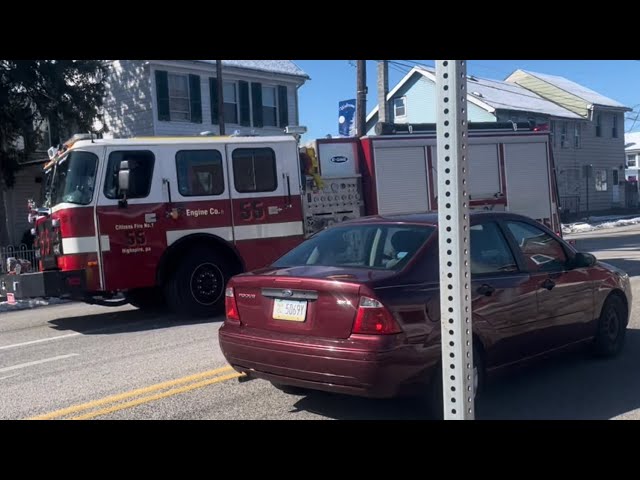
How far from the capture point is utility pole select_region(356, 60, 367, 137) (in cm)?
1981

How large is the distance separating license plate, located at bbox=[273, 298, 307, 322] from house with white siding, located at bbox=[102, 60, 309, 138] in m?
20.2

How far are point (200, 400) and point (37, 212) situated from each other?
5.79 meters


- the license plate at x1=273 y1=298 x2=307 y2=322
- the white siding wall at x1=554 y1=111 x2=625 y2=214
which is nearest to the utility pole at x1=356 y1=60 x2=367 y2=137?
the license plate at x1=273 y1=298 x2=307 y2=322

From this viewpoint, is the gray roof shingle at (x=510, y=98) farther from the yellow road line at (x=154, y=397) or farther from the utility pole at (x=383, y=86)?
the yellow road line at (x=154, y=397)

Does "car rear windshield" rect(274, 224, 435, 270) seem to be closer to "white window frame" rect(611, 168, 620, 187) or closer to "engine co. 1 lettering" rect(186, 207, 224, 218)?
"engine co. 1 lettering" rect(186, 207, 224, 218)

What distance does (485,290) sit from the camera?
5.22 m

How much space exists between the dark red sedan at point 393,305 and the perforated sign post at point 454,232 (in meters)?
1.95

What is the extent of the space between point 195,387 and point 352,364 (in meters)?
2.13

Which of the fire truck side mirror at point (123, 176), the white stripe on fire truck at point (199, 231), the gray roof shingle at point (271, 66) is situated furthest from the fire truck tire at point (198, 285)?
the gray roof shingle at point (271, 66)

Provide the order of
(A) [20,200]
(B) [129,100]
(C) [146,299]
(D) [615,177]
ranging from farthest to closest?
(D) [615,177], (B) [129,100], (A) [20,200], (C) [146,299]

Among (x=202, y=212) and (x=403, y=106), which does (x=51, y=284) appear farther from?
(x=403, y=106)

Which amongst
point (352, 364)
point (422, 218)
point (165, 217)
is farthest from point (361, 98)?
point (352, 364)

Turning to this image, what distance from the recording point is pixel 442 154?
257 centimetres
